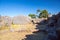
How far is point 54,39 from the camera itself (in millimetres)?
8312

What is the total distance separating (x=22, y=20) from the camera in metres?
20.8

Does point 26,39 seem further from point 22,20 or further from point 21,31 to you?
point 22,20

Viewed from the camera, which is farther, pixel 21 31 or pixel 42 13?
pixel 42 13

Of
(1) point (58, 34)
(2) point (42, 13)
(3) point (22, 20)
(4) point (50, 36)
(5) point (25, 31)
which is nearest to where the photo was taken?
(1) point (58, 34)

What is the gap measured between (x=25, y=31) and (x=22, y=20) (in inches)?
287

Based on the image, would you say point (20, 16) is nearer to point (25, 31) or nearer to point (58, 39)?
point (25, 31)

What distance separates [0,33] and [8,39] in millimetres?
2650

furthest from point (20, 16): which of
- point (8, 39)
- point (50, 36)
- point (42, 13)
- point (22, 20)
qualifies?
point (42, 13)

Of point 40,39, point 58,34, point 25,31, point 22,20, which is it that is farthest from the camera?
point 22,20

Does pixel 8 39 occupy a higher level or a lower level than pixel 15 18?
lower

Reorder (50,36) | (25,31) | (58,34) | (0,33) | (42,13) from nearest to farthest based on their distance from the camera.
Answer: (58,34) → (50,36) → (0,33) → (25,31) → (42,13)

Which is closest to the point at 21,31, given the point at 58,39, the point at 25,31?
the point at 25,31

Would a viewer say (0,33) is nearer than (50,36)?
No

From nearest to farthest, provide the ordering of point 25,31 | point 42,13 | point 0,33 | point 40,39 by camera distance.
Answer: point 40,39 → point 0,33 → point 25,31 → point 42,13
